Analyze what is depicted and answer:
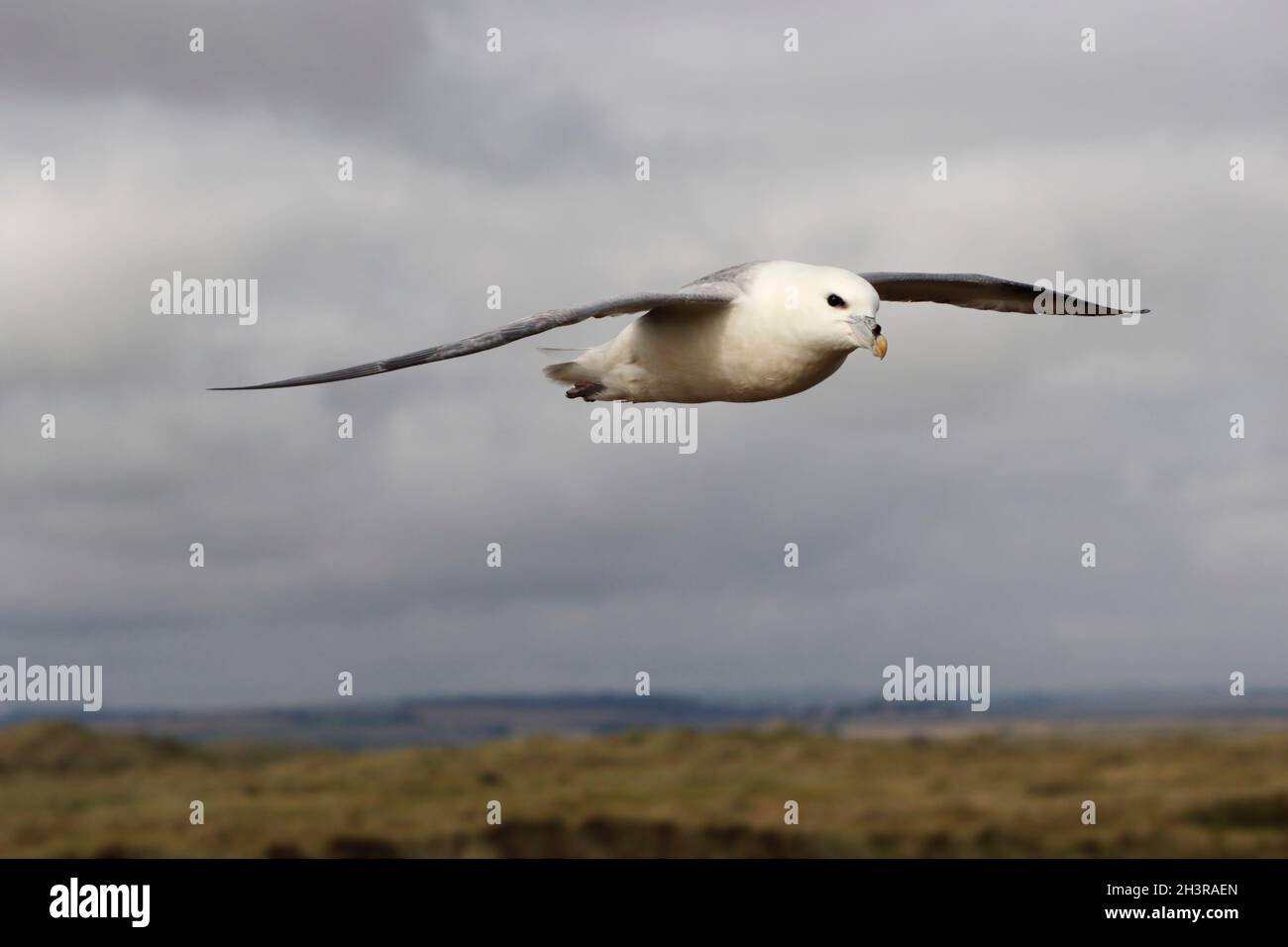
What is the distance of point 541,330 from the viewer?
524 inches

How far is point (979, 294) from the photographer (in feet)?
58.1

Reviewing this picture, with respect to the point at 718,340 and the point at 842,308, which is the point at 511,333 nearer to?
the point at 718,340

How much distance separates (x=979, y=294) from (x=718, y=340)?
4.61 metres

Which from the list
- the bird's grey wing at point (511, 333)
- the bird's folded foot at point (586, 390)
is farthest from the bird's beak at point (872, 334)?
the bird's folded foot at point (586, 390)

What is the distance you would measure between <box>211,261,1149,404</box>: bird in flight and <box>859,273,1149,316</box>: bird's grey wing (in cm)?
276

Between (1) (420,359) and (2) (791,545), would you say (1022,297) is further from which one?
(1) (420,359)

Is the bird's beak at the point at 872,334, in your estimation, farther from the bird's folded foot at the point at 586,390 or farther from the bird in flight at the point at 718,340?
the bird's folded foot at the point at 586,390

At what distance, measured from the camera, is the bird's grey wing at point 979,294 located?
17094 millimetres

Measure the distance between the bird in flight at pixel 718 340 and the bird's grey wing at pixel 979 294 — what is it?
2.76 m

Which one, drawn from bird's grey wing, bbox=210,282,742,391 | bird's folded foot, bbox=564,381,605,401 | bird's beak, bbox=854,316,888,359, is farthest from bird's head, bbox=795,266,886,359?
bird's folded foot, bbox=564,381,605,401

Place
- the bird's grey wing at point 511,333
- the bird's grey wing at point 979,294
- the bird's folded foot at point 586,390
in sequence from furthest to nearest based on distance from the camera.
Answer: the bird's grey wing at point 979,294, the bird's folded foot at point 586,390, the bird's grey wing at point 511,333

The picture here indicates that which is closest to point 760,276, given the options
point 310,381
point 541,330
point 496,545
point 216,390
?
point 541,330

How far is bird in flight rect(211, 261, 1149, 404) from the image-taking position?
13383mm

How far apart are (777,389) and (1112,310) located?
5.27 meters
